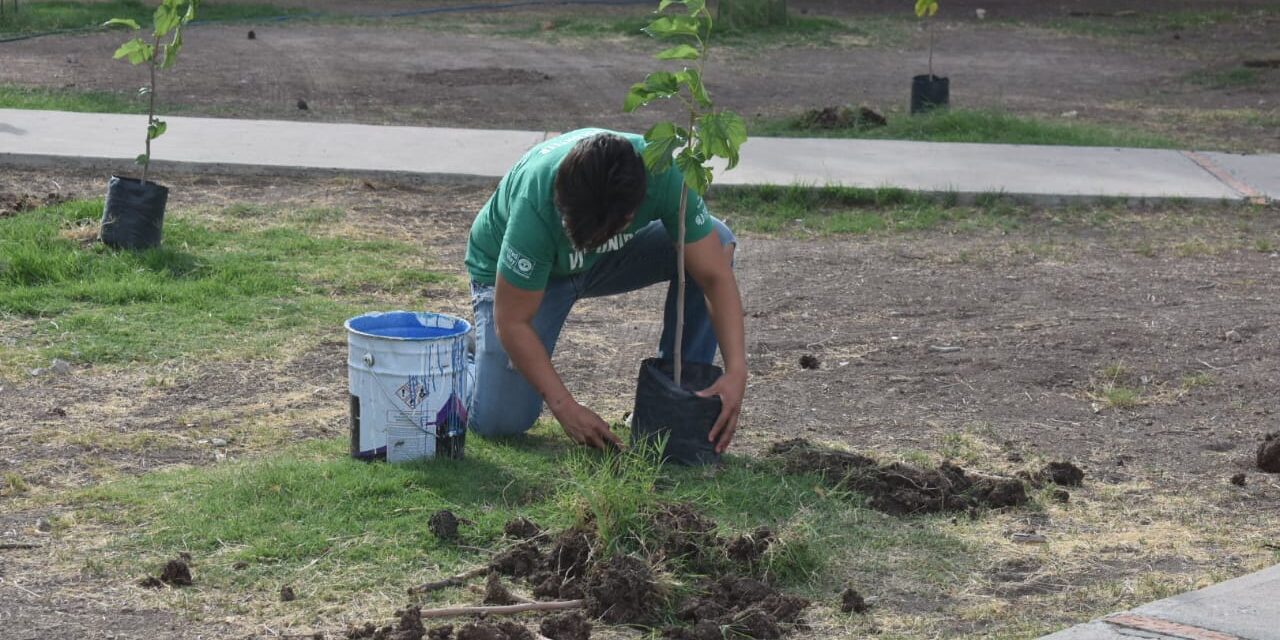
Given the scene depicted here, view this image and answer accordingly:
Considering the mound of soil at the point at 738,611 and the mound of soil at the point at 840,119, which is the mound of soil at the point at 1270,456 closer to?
the mound of soil at the point at 738,611

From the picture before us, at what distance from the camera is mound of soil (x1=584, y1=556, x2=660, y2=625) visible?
138 inches

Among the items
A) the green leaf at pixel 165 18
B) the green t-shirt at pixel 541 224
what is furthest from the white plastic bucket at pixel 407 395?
the green leaf at pixel 165 18

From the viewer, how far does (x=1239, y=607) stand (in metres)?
3.41

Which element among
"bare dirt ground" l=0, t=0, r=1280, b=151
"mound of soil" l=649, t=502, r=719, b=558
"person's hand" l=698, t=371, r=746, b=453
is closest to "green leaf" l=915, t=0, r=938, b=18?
"bare dirt ground" l=0, t=0, r=1280, b=151

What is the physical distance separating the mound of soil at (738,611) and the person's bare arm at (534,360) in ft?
2.74

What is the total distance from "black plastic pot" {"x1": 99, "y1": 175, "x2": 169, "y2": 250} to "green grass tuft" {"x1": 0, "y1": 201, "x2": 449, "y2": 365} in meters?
0.07

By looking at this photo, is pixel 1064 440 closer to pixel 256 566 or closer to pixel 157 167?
pixel 256 566

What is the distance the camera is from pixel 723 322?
4.46 meters

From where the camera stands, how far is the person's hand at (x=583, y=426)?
4289 mm

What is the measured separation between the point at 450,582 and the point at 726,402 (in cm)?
108

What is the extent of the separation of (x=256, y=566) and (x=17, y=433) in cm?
142

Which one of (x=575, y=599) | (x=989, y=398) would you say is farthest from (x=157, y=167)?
(x=575, y=599)

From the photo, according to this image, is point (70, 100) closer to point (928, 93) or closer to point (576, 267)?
point (928, 93)

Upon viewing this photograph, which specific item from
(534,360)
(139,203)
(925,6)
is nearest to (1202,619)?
(534,360)
